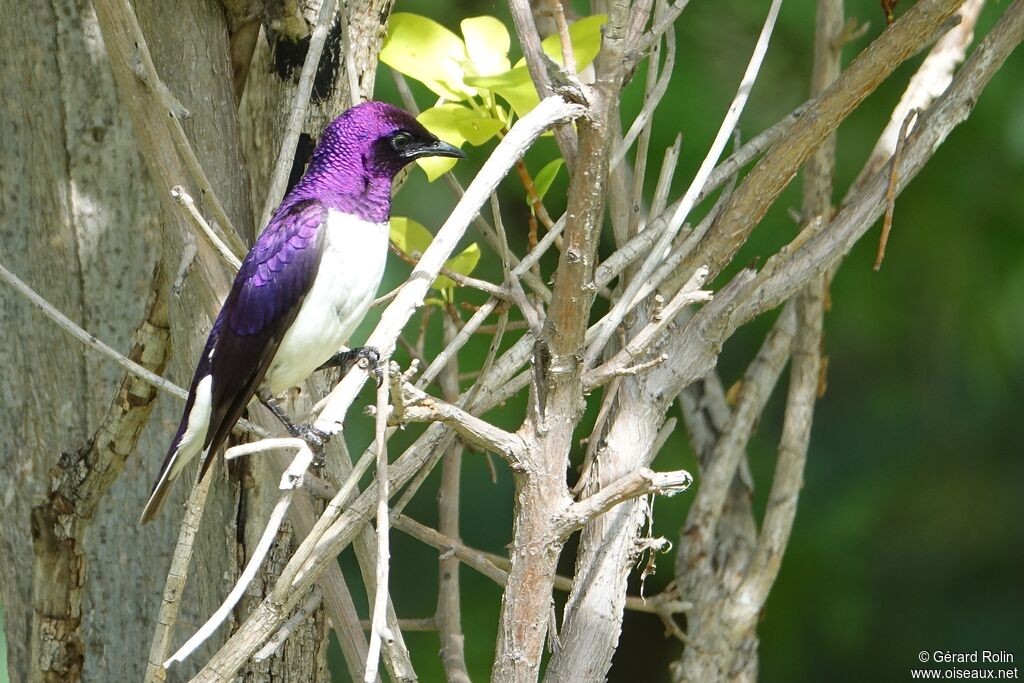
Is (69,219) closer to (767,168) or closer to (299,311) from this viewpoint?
(299,311)

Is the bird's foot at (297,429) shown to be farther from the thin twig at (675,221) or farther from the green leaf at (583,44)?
the green leaf at (583,44)

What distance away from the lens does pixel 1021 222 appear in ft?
9.82

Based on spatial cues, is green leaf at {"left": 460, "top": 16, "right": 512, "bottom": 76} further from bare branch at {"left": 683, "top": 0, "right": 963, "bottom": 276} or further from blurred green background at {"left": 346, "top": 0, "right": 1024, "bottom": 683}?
blurred green background at {"left": 346, "top": 0, "right": 1024, "bottom": 683}

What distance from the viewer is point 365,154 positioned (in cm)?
181

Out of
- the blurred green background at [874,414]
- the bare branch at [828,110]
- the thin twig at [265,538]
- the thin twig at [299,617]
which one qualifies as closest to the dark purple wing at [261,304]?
the thin twig at [299,617]

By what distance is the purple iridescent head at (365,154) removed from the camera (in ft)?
5.86

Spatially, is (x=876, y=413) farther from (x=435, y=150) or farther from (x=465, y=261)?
(x=435, y=150)

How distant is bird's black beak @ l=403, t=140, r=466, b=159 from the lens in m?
1.78

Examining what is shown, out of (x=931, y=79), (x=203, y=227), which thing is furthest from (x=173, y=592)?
(x=931, y=79)

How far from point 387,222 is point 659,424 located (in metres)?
0.54

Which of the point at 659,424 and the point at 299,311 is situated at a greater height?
the point at 299,311

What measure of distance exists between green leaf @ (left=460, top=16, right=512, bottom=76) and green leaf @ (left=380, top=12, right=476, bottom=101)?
18 mm

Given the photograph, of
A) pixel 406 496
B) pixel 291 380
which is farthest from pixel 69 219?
pixel 406 496

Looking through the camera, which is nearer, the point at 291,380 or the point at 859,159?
the point at 291,380
